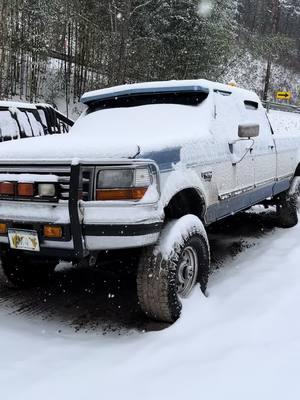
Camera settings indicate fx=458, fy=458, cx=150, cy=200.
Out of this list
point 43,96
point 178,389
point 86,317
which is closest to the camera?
point 178,389

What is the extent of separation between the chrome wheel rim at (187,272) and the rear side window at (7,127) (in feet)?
12.9

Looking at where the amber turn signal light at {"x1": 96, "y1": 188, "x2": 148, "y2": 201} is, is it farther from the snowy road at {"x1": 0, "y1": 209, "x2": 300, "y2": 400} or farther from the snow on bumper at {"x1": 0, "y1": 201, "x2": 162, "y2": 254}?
the snowy road at {"x1": 0, "y1": 209, "x2": 300, "y2": 400}

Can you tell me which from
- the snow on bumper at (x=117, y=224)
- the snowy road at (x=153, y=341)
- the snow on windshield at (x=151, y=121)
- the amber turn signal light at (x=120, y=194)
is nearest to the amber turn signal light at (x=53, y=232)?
the snow on bumper at (x=117, y=224)

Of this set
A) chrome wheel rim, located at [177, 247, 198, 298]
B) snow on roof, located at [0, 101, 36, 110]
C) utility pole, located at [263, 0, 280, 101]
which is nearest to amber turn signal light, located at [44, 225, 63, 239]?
chrome wheel rim, located at [177, 247, 198, 298]

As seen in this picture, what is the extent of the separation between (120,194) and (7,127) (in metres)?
4.19

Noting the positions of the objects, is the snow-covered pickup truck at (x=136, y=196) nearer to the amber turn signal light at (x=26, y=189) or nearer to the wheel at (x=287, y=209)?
the amber turn signal light at (x=26, y=189)

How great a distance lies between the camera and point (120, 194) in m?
3.04

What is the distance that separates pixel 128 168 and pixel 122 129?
4.79ft

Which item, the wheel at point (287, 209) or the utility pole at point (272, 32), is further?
the utility pole at point (272, 32)

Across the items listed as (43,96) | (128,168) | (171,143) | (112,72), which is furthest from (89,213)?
(43,96)

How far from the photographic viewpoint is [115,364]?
286 cm

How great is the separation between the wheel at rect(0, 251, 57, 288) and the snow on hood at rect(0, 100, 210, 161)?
3.61 feet

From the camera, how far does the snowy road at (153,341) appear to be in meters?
2.52

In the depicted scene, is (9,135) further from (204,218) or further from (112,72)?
(112,72)
